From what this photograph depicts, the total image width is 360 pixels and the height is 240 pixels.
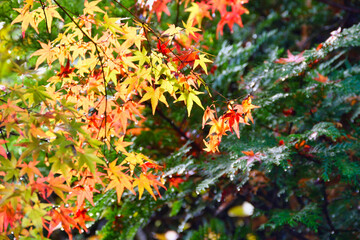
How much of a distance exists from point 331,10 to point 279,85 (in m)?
1.93

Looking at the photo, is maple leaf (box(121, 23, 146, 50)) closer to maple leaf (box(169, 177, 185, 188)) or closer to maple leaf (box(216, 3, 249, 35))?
maple leaf (box(216, 3, 249, 35))

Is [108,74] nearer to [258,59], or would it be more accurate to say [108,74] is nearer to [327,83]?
[327,83]

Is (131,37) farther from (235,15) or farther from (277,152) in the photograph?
(235,15)

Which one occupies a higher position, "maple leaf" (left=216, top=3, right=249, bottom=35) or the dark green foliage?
"maple leaf" (left=216, top=3, right=249, bottom=35)

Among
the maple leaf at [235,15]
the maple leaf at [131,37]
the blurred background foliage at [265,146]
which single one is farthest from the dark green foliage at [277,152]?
the maple leaf at [131,37]

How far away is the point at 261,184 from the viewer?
213cm

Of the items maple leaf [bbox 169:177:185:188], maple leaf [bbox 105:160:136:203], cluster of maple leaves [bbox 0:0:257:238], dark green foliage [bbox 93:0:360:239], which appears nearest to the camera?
cluster of maple leaves [bbox 0:0:257:238]

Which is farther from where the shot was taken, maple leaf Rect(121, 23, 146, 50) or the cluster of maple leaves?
maple leaf Rect(121, 23, 146, 50)

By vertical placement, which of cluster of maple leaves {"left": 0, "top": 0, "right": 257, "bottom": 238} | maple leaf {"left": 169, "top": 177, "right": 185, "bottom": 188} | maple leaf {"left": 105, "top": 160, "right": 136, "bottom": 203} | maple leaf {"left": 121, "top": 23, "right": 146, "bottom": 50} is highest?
maple leaf {"left": 121, "top": 23, "right": 146, "bottom": 50}

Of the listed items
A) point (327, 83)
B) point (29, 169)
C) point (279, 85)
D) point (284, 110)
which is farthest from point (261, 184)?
point (29, 169)

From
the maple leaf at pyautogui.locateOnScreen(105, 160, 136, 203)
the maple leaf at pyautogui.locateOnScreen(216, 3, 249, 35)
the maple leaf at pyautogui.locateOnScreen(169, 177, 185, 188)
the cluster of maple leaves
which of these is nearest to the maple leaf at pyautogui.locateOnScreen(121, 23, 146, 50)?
the cluster of maple leaves

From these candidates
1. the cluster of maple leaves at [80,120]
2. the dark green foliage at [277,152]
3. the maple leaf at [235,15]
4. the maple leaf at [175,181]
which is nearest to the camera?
the cluster of maple leaves at [80,120]

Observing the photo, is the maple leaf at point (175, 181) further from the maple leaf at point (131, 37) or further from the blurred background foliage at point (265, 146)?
the maple leaf at point (131, 37)

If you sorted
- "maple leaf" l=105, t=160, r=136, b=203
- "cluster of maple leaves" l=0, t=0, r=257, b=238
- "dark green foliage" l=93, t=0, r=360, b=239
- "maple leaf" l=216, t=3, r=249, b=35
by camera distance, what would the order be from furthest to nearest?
1. "maple leaf" l=216, t=3, r=249, b=35
2. "dark green foliage" l=93, t=0, r=360, b=239
3. "maple leaf" l=105, t=160, r=136, b=203
4. "cluster of maple leaves" l=0, t=0, r=257, b=238
